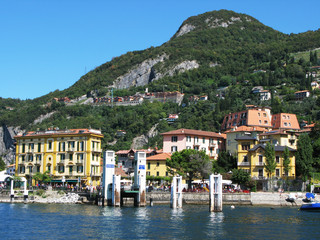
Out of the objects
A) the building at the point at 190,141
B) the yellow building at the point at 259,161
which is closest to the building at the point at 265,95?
the building at the point at 190,141

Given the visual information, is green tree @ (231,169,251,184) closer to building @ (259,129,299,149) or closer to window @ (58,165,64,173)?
building @ (259,129,299,149)

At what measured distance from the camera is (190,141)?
10525cm

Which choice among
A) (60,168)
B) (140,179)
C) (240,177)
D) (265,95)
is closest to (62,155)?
(60,168)

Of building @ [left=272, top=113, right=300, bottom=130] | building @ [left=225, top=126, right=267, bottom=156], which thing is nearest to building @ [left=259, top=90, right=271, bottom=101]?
building @ [left=272, top=113, right=300, bottom=130]

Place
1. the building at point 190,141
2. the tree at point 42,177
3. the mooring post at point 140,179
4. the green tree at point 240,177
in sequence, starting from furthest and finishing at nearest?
1. the building at point 190,141
2. the tree at point 42,177
3. the green tree at point 240,177
4. the mooring post at point 140,179

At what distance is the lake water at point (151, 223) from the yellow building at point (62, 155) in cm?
2220

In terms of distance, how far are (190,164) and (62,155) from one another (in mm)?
23134

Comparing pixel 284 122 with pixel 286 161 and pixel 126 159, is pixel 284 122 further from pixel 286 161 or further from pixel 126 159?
pixel 126 159

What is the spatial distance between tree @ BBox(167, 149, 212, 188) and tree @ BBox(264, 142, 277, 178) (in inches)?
400

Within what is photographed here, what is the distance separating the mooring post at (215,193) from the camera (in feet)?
185

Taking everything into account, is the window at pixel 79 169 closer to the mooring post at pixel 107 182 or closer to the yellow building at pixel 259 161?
the mooring post at pixel 107 182

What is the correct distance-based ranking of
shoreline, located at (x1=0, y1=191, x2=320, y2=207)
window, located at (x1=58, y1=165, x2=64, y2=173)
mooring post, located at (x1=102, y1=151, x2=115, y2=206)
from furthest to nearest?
1. window, located at (x1=58, y1=165, x2=64, y2=173)
2. shoreline, located at (x1=0, y1=191, x2=320, y2=207)
3. mooring post, located at (x1=102, y1=151, x2=115, y2=206)

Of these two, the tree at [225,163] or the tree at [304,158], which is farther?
the tree at [225,163]

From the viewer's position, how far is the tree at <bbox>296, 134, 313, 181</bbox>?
84375 mm
